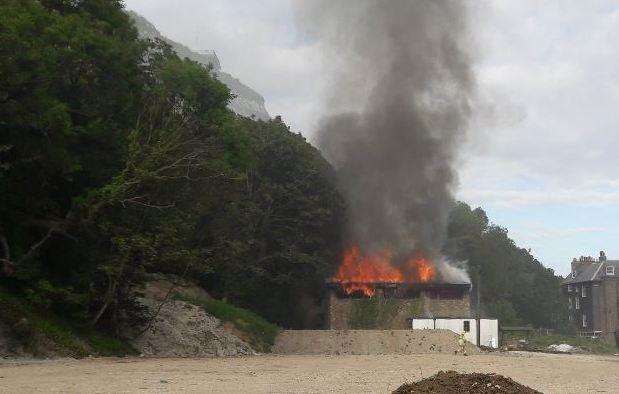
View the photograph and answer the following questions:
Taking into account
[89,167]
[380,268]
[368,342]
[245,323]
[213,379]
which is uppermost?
[380,268]

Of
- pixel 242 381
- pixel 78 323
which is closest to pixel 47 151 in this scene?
pixel 78 323

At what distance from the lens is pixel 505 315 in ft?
326

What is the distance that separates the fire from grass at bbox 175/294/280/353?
17.7 meters

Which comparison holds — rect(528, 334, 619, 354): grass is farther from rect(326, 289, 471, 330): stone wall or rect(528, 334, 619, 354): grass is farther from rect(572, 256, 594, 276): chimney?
rect(572, 256, 594, 276): chimney

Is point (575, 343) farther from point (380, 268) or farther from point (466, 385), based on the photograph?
point (466, 385)

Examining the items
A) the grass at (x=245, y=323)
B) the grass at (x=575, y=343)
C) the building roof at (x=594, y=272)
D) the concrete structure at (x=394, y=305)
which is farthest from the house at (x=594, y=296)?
the grass at (x=245, y=323)

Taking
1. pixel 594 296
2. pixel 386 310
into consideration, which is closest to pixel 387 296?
pixel 386 310

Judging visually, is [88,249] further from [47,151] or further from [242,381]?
[242,381]

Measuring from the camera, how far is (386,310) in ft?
221

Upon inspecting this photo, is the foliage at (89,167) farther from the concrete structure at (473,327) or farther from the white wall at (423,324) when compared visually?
the concrete structure at (473,327)

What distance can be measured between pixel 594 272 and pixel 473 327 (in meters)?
54.6

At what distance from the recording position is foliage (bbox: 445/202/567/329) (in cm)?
10619

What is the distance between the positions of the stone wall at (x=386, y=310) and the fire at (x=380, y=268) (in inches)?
102

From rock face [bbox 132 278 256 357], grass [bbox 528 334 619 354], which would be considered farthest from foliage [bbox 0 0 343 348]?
grass [bbox 528 334 619 354]
